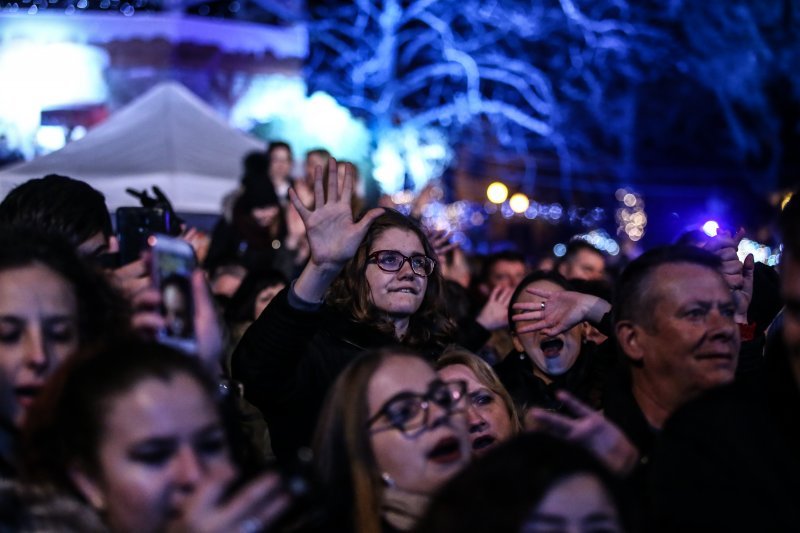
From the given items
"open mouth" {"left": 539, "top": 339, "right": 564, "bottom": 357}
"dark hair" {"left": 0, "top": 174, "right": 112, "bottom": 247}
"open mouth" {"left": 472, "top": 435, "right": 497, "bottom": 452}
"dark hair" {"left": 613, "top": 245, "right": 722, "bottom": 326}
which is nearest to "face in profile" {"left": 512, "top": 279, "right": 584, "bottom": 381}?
"open mouth" {"left": 539, "top": 339, "right": 564, "bottom": 357}

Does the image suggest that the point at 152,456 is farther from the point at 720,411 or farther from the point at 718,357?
the point at 718,357

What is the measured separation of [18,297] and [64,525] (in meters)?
0.78

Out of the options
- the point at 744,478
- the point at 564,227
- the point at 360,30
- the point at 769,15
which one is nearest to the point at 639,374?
the point at 744,478

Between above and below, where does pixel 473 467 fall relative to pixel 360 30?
below

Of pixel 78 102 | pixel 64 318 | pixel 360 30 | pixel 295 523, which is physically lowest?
pixel 295 523

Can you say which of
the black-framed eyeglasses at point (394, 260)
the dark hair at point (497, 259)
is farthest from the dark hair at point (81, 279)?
the dark hair at point (497, 259)

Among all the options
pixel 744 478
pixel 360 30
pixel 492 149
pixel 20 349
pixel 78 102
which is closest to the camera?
pixel 744 478

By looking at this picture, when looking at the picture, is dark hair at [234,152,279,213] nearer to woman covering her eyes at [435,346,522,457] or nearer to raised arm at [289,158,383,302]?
woman covering her eyes at [435,346,522,457]

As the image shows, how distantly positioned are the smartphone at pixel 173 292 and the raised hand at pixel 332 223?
103 cm

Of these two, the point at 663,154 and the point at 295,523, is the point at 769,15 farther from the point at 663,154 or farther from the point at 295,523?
the point at 295,523

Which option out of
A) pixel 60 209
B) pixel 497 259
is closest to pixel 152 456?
pixel 60 209

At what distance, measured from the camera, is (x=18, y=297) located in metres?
3.28

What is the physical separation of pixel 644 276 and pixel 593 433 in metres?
1.01

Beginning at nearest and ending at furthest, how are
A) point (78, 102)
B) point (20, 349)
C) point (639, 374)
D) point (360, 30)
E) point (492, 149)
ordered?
point (20, 349)
point (639, 374)
point (78, 102)
point (360, 30)
point (492, 149)
